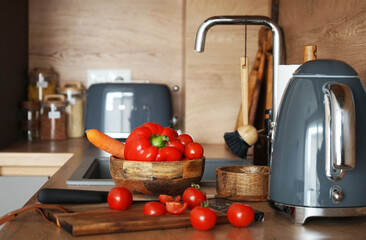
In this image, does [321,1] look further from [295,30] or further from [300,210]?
[300,210]

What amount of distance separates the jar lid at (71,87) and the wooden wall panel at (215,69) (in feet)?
1.58

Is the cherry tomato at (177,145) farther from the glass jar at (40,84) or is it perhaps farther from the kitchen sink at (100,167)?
the glass jar at (40,84)

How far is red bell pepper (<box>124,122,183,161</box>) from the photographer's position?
1.07 metres

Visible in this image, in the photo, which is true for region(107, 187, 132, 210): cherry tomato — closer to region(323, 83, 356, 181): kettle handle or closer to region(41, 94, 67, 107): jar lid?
region(323, 83, 356, 181): kettle handle

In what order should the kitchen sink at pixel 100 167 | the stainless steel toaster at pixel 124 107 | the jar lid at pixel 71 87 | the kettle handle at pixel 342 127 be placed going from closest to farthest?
1. the kettle handle at pixel 342 127
2. the kitchen sink at pixel 100 167
3. the stainless steel toaster at pixel 124 107
4. the jar lid at pixel 71 87

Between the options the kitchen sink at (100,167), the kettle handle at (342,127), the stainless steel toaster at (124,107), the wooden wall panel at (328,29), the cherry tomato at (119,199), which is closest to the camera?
the kettle handle at (342,127)

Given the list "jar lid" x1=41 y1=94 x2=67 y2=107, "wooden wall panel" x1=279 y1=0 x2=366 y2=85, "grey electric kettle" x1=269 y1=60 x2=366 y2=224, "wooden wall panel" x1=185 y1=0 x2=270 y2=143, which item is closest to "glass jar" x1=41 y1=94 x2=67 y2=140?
"jar lid" x1=41 y1=94 x2=67 y2=107

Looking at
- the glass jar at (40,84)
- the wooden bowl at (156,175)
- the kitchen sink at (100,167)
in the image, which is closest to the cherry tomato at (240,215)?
the wooden bowl at (156,175)

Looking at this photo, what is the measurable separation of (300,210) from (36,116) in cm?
161

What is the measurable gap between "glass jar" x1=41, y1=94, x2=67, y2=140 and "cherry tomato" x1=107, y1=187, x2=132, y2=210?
134cm

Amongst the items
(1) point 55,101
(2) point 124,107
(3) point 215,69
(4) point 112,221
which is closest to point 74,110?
(1) point 55,101

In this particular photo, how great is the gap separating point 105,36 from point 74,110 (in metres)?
0.36

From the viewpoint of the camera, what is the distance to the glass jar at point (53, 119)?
2.20 meters

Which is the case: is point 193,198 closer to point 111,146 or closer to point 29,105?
point 111,146
